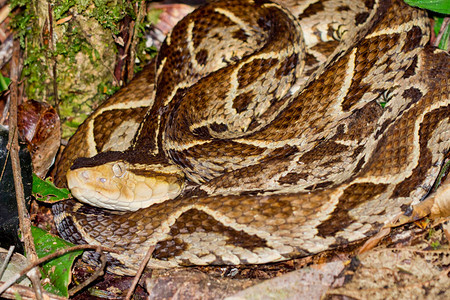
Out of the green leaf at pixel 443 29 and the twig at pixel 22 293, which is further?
the green leaf at pixel 443 29

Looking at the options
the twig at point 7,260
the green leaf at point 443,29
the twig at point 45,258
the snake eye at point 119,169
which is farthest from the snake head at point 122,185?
the green leaf at point 443,29

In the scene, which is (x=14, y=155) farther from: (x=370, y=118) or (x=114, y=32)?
(x=370, y=118)

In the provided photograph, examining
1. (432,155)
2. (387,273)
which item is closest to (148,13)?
(432,155)

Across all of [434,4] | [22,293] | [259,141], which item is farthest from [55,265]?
[434,4]

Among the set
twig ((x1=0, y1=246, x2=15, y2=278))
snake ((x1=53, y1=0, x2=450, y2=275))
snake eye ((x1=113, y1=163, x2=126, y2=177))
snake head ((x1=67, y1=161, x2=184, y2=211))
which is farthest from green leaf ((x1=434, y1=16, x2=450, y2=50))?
twig ((x1=0, y1=246, x2=15, y2=278))

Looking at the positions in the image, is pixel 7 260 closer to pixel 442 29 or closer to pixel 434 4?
pixel 434 4

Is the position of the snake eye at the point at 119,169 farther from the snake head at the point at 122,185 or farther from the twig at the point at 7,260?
the twig at the point at 7,260
